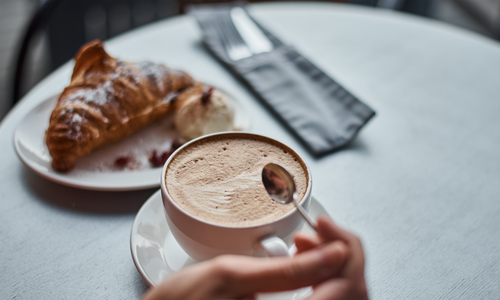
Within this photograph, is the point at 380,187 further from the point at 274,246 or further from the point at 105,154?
the point at 105,154

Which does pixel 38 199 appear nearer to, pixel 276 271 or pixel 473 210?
pixel 276 271

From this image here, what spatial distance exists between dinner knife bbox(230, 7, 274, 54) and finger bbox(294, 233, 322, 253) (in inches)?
35.6

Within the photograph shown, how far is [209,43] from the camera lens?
1306mm

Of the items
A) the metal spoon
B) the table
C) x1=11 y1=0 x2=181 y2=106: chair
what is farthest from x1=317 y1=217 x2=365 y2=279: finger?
x1=11 y1=0 x2=181 y2=106: chair

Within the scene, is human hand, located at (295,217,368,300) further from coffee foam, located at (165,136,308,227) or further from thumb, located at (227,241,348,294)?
coffee foam, located at (165,136,308,227)

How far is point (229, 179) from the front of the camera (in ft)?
1.97

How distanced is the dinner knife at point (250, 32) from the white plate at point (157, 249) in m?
0.73

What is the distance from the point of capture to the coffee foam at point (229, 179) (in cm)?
55

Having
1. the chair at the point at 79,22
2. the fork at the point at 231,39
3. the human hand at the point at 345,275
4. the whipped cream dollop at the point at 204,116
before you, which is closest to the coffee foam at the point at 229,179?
the human hand at the point at 345,275

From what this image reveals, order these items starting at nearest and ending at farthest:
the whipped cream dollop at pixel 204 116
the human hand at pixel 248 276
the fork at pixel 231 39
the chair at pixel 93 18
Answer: the human hand at pixel 248 276 < the whipped cream dollop at pixel 204 116 < the fork at pixel 231 39 < the chair at pixel 93 18

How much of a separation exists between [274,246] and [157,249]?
0.72ft

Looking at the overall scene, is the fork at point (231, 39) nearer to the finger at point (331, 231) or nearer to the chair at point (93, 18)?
the chair at point (93, 18)

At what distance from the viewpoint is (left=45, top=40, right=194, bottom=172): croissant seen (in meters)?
0.84

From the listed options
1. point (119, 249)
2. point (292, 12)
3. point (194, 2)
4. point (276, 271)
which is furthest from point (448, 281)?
point (194, 2)
